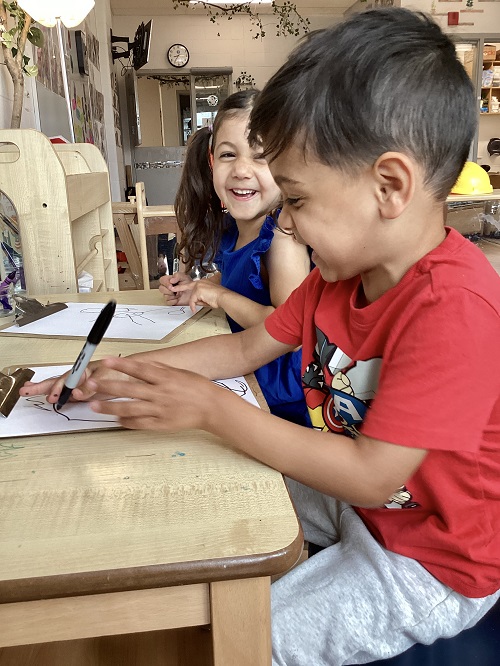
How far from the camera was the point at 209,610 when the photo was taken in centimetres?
40

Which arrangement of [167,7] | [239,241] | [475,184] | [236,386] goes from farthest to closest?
[167,7] → [475,184] → [239,241] → [236,386]

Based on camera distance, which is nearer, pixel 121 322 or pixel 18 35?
pixel 121 322

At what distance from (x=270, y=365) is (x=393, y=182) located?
23.8 inches

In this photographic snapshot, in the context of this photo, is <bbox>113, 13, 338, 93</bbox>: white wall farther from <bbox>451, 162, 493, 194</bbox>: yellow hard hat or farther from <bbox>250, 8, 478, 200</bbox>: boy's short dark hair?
<bbox>250, 8, 478, 200</bbox>: boy's short dark hair

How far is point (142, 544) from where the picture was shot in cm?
38

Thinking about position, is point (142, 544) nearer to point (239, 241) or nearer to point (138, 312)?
point (138, 312)

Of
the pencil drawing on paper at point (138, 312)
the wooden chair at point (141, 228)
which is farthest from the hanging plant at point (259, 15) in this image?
the pencil drawing on paper at point (138, 312)

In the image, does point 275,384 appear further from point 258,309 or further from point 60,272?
point 60,272

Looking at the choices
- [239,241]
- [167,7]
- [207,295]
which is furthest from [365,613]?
[167,7]

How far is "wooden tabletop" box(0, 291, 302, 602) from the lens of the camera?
1.19 feet

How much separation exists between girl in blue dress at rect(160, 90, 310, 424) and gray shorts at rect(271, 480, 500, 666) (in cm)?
52

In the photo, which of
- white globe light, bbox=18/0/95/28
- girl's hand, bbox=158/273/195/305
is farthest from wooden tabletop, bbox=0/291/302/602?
white globe light, bbox=18/0/95/28

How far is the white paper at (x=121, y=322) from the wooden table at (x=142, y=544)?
406mm

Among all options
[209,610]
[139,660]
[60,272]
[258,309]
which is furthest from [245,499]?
[60,272]
